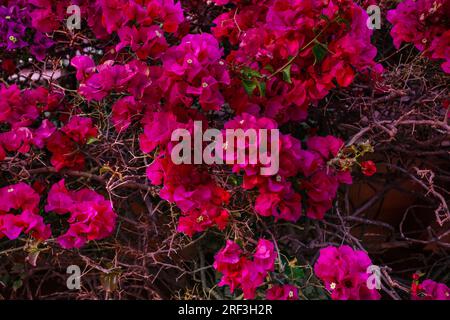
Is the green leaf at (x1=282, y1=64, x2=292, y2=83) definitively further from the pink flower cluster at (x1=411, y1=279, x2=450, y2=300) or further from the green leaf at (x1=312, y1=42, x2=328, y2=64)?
the pink flower cluster at (x1=411, y1=279, x2=450, y2=300)

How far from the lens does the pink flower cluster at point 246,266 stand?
0.86 meters

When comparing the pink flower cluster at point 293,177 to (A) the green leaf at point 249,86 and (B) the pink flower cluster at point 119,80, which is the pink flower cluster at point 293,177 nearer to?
(A) the green leaf at point 249,86

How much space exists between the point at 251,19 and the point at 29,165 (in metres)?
0.50

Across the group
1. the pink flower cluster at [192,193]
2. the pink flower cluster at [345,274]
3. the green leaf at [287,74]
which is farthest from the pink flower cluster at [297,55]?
the pink flower cluster at [345,274]

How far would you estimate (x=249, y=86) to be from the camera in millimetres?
875

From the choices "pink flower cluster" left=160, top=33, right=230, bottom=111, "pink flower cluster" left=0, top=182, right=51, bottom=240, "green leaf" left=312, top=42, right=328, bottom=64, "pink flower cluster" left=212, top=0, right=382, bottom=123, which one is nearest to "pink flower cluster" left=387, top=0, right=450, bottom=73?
"pink flower cluster" left=212, top=0, right=382, bottom=123

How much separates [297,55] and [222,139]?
17 cm

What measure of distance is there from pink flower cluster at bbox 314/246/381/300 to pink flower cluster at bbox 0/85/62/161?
539 millimetres

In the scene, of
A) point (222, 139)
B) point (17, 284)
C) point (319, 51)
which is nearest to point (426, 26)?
point (319, 51)

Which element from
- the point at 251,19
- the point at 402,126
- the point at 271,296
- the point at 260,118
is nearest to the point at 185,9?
the point at 251,19

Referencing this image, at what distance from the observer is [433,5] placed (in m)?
0.97

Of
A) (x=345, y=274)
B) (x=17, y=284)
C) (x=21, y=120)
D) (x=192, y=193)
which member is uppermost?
(x=21, y=120)

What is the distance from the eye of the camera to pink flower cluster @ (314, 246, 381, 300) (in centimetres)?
81

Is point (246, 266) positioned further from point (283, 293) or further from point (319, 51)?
point (319, 51)
